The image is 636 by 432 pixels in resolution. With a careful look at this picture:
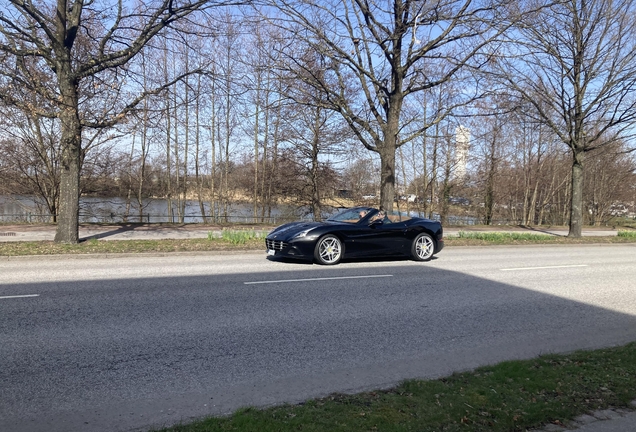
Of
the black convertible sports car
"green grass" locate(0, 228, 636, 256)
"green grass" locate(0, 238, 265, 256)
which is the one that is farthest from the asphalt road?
"green grass" locate(0, 228, 636, 256)

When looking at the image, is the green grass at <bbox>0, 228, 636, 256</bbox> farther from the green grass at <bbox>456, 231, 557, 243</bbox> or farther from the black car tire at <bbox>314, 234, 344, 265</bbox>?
the black car tire at <bbox>314, 234, 344, 265</bbox>

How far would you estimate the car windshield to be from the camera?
38.3 feet

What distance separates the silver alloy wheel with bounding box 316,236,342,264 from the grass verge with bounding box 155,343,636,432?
253 inches

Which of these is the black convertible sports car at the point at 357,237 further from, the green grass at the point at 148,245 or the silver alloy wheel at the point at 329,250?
the green grass at the point at 148,245

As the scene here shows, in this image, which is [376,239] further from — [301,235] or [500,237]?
[500,237]

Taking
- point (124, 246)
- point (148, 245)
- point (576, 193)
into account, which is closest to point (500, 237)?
point (576, 193)

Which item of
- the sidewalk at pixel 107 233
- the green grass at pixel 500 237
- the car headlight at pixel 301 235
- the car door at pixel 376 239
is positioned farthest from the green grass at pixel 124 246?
the green grass at pixel 500 237

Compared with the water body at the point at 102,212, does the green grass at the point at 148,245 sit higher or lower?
lower

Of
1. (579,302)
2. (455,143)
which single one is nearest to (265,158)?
(455,143)

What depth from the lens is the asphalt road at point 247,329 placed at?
4074mm

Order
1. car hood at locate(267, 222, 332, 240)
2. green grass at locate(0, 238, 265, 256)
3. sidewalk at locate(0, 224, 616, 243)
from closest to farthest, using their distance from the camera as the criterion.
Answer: car hood at locate(267, 222, 332, 240), green grass at locate(0, 238, 265, 256), sidewalk at locate(0, 224, 616, 243)

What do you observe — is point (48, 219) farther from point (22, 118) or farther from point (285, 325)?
point (285, 325)

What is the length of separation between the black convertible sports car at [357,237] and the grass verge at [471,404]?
6.45m

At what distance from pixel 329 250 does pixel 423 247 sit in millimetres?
2880
